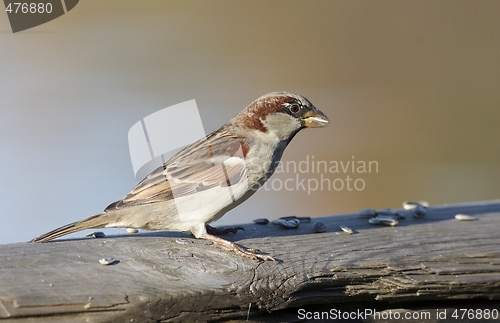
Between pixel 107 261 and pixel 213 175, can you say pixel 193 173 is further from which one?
pixel 107 261

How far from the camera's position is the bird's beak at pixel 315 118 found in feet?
9.98

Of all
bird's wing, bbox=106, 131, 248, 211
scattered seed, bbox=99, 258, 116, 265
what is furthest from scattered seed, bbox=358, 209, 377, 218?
scattered seed, bbox=99, 258, 116, 265

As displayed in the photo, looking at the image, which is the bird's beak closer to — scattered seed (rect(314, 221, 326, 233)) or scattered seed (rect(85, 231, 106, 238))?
scattered seed (rect(314, 221, 326, 233))

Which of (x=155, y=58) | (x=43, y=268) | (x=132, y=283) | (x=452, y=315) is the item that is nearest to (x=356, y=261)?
(x=452, y=315)

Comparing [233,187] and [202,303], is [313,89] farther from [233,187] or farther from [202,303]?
[202,303]

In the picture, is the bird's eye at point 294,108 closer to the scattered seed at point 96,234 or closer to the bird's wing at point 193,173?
the bird's wing at point 193,173

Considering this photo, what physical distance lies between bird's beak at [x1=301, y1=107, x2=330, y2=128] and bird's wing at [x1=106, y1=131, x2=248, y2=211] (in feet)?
1.25

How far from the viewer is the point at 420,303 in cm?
198

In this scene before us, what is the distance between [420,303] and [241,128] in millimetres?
1426

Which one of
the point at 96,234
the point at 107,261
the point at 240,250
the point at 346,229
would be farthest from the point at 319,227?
the point at 107,261

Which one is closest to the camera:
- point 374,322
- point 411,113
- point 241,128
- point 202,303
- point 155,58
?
point 202,303

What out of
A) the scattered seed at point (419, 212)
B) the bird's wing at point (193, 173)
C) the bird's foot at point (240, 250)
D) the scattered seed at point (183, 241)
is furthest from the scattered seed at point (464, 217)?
the scattered seed at point (183, 241)

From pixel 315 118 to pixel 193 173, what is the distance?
73 centimetres

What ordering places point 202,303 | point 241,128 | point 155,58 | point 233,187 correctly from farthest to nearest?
point 155,58
point 241,128
point 233,187
point 202,303
